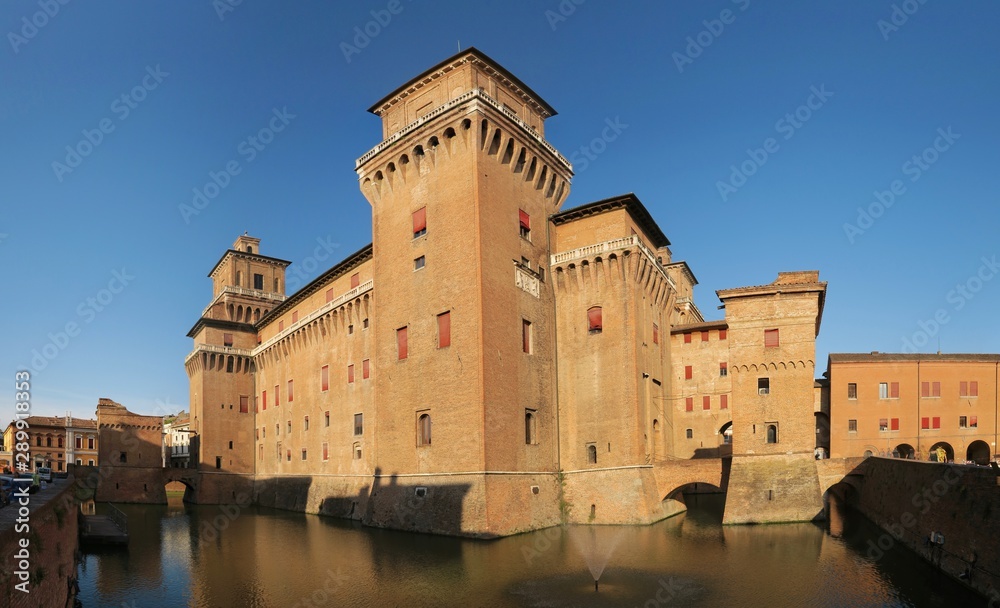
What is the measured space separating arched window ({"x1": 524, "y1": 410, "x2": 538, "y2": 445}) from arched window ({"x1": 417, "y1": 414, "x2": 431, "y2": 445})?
4867mm

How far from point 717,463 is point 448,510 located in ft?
45.8

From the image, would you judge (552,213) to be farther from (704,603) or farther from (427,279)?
(704,603)

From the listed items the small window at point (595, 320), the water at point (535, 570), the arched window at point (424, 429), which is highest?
the small window at point (595, 320)

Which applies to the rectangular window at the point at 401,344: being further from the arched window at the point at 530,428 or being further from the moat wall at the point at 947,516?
the moat wall at the point at 947,516

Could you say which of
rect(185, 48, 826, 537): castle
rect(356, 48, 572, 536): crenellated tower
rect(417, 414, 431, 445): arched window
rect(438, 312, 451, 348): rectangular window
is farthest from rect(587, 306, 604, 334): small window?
rect(417, 414, 431, 445): arched window

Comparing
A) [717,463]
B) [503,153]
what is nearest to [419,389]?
[503,153]

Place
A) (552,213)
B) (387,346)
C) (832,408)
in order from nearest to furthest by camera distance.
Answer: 1. (387,346)
2. (552,213)
3. (832,408)

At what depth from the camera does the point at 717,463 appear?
31.1 meters

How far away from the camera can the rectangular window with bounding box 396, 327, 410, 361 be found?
3238 centimetres

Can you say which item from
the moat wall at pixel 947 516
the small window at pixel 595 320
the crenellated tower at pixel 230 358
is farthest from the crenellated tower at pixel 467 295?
the crenellated tower at pixel 230 358

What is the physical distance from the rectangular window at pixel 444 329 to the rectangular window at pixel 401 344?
2.74 meters

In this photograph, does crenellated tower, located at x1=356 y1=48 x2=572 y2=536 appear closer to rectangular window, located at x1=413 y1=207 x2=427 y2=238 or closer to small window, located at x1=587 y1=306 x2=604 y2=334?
rectangular window, located at x1=413 y1=207 x2=427 y2=238

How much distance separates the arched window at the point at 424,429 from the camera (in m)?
30.3

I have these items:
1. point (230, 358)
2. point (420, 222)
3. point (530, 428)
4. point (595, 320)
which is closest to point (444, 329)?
point (420, 222)
